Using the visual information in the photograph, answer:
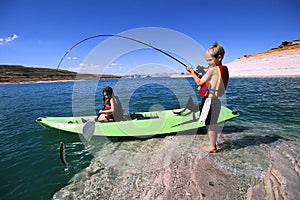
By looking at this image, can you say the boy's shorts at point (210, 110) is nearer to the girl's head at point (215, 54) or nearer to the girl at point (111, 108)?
the girl's head at point (215, 54)

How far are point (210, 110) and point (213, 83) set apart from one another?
0.65 m

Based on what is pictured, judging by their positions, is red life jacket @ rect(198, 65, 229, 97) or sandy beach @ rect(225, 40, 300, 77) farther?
sandy beach @ rect(225, 40, 300, 77)

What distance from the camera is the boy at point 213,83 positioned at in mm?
3520

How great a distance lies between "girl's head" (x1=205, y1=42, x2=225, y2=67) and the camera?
349 cm

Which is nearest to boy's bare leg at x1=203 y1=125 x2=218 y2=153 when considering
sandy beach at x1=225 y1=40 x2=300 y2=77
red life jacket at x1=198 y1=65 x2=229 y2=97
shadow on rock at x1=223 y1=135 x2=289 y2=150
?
shadow on rock at x1=223 y1=135 x2=289 y2=150

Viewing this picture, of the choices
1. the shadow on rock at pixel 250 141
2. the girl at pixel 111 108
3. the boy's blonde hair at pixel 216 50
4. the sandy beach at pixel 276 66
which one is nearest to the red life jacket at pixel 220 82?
the boy's blonde hair at pixel 216 50

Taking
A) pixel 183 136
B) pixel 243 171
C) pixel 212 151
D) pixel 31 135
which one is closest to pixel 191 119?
pixel 183 136

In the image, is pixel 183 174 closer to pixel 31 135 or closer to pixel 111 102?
pixel 111 102

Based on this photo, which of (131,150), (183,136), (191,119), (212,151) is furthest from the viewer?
(191,119)

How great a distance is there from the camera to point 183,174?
3.68 m

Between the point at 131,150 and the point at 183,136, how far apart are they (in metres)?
1.98

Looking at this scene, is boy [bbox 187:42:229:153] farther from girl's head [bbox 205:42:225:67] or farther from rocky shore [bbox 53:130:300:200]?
rocky shore [bbox 53:130:300:200]

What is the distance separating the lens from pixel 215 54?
3508 millimetres

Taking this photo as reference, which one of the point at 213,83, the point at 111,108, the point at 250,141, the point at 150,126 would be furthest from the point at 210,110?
the point at 111,108
